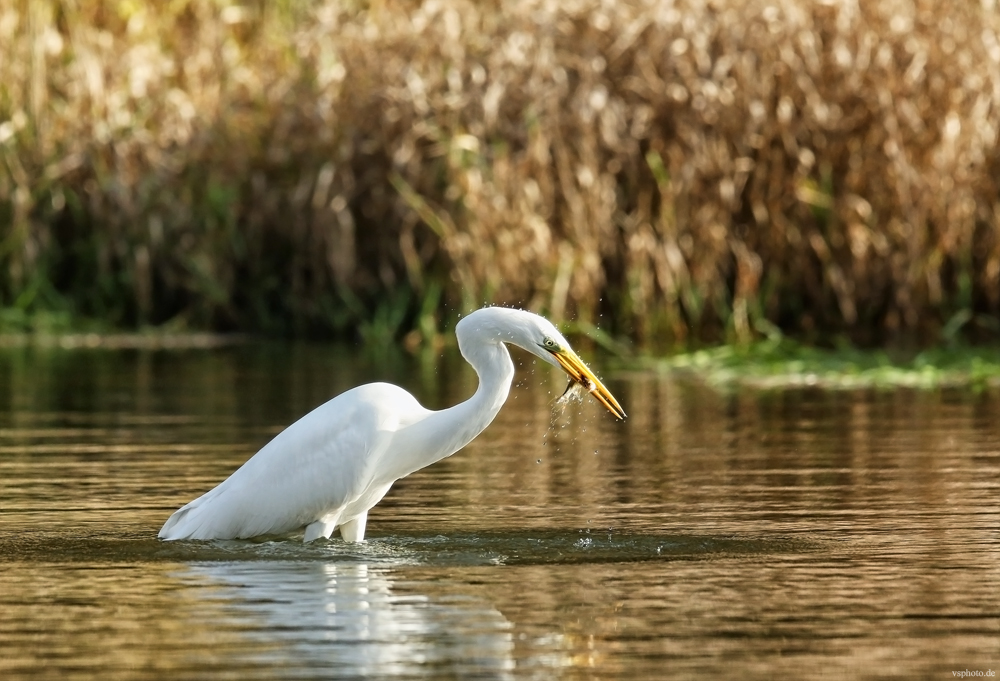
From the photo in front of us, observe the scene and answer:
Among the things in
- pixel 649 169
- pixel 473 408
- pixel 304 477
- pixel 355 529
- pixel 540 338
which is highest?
pixel 649 169

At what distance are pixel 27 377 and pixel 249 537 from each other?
712 cm

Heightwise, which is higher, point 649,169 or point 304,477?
point 649,169

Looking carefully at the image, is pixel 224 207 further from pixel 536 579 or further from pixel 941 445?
pixel 536 579

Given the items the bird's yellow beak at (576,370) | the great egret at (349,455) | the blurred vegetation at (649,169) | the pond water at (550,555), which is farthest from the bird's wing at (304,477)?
the blurred vegetation at (649,169)

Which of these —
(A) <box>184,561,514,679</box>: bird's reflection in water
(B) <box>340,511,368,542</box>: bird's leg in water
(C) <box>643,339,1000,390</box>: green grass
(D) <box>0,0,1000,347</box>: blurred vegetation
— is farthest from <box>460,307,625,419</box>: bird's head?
(D) <box>0,0,1000,347</box>: blurred vegetation

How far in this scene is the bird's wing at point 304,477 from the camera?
6848 mm

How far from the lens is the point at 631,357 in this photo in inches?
553

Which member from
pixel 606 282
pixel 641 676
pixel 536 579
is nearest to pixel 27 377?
pixel 606 282

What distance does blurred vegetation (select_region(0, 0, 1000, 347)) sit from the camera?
1501 centimetres

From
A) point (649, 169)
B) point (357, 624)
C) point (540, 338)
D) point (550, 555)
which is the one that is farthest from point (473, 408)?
point (649, 169)

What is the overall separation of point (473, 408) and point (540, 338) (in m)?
0.43

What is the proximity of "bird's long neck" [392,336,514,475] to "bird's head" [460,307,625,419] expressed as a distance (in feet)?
0.26

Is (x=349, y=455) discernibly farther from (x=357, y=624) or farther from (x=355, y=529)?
(x=357, y=624)

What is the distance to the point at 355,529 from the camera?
22.8 feet
